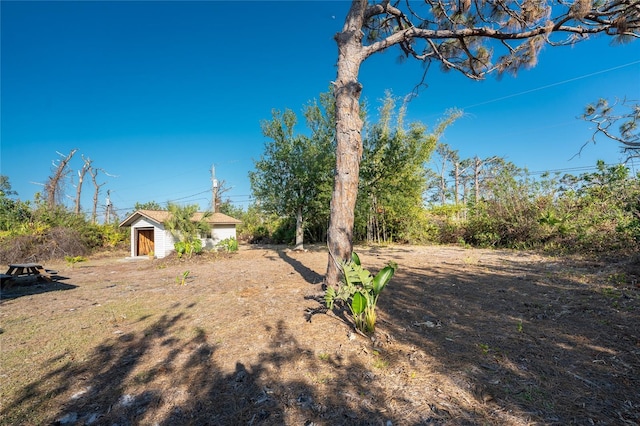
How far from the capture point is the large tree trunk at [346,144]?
4329 mm

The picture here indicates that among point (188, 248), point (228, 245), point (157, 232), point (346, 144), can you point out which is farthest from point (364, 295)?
point (157, 232)

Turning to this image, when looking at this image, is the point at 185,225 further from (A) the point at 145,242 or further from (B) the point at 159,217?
(A) the point at 145,242

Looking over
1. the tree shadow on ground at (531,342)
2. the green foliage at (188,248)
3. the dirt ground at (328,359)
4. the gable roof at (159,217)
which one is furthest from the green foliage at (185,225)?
the tree shadow on ground at (531,342)

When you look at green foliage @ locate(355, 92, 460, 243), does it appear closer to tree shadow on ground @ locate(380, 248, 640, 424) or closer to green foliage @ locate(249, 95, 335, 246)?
green foliage @ locate(249, 95, 335, 246)

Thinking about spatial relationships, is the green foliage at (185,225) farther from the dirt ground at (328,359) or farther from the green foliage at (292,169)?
the dirt ground at (328,359)

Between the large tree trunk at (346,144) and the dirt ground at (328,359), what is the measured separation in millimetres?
925

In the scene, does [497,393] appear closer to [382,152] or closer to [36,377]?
[36,377]

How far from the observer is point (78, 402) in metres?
2.08

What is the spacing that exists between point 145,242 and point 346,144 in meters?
14.2

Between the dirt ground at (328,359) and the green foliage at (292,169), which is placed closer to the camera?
the dirt ground at (328,359)

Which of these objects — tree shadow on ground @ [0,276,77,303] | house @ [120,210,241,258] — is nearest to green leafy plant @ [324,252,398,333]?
tree shadow on ground @ [0,276,77,303]

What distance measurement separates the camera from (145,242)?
1459 centimetres

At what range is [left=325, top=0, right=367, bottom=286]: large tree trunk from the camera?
4329mm

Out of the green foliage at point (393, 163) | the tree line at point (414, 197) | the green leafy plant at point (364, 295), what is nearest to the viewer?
the green leafy plant at point (364, 295)
